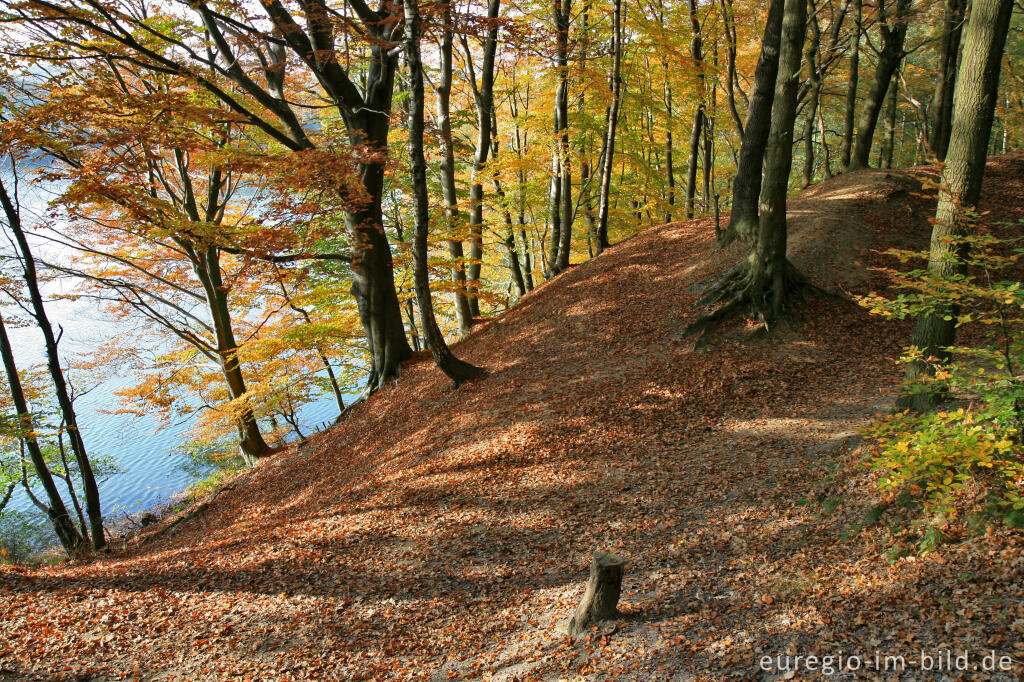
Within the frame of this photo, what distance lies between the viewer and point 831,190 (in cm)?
1313

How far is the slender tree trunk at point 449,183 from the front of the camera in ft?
42.7

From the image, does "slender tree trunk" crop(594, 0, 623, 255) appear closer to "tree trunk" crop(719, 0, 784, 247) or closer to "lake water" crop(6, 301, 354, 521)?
"tree trunk" crop(719, 0, 784, 247)

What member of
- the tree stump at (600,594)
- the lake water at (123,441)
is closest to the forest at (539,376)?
the tree stump at (600,594)

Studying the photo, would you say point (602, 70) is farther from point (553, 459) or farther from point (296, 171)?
point (553, 459)

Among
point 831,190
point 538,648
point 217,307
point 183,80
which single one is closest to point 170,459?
point 217,307

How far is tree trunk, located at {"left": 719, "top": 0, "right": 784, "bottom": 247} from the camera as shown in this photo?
9.71 metres

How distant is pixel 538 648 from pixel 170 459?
22154 mm

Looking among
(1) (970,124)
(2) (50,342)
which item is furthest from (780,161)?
(2) (50,342)

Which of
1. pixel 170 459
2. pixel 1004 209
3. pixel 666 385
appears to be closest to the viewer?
pixel 666 385

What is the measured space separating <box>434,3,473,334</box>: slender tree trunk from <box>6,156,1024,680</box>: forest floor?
13.4 ft

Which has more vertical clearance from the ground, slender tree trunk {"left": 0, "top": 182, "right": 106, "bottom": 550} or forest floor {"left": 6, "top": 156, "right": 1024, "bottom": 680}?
slender tree trunk {"left": 0, "top": 182, "right": 106, "bottom": 550}

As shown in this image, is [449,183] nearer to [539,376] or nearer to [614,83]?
[614,83]

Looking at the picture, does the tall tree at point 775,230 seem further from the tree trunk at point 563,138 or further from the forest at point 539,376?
the tree trunk at point 563,138

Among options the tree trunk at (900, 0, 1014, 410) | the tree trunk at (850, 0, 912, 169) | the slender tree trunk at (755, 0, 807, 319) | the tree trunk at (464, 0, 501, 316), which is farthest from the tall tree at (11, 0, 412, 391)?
the tree trunk at (850, 0, 912, 169)
